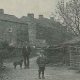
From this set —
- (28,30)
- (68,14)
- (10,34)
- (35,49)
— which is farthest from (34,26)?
(68,14)

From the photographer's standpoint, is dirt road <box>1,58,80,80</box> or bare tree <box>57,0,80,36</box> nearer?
dirt road <box>1,58,80,80</box>

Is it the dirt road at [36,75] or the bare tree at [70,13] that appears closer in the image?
the dirt road at [36,75]

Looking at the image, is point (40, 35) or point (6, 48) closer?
point (6, 48)

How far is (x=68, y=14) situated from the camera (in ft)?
168

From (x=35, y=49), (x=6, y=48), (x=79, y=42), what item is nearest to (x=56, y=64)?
(x=79, y=42)

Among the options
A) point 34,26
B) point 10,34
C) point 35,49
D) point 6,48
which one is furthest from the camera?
point 34,26

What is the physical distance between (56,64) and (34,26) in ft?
131

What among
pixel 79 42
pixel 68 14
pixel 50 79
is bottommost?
pixel 50 79

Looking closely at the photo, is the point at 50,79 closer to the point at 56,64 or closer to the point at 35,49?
the point at 56,64

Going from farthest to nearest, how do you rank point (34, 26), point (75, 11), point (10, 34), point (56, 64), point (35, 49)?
point (34, 26) → point (10, 34) → point (35, 49) → point (75, 11) → point (56, 64)

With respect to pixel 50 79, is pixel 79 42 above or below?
above

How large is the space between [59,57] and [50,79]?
45.0 ft

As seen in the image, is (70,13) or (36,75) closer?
(36,75)

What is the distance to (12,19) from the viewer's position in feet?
225
